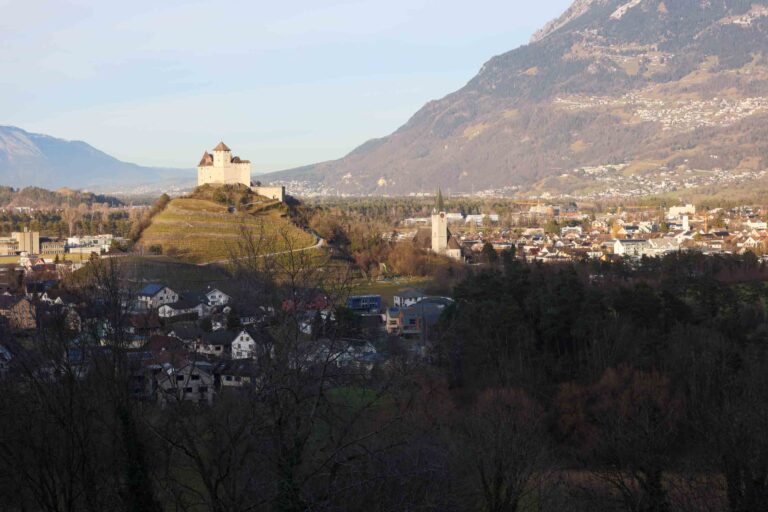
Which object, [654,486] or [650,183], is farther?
[650,183]

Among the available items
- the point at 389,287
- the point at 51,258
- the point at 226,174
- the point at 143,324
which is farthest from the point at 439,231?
the point at 143,324

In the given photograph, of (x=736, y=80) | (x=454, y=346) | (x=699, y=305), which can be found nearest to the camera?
(x=454, y=346)

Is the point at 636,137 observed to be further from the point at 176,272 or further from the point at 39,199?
the point at 176,272

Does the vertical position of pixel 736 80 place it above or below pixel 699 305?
above

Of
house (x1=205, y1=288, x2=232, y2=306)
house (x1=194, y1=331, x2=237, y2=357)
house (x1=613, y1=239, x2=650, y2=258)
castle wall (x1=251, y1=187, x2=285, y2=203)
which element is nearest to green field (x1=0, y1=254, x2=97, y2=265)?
castle wall (x1=251, y1=187, x2=285, y2=203)

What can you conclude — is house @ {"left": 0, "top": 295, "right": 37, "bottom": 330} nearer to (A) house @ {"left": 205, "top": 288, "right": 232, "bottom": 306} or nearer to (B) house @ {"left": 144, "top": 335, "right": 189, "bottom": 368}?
(B) house @ {"left": 144, "top": 335, "right": 189, "bottom": 368}

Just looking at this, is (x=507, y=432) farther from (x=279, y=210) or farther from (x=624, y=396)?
(x=279, y=210)

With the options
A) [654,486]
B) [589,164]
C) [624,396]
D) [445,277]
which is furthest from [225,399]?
[589,164]
